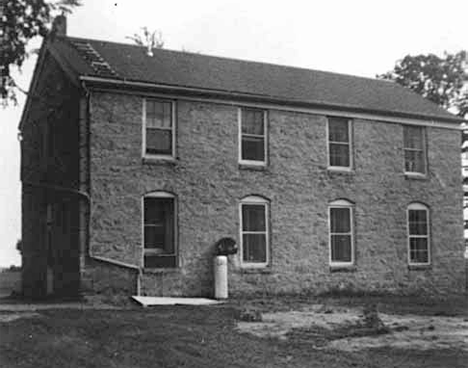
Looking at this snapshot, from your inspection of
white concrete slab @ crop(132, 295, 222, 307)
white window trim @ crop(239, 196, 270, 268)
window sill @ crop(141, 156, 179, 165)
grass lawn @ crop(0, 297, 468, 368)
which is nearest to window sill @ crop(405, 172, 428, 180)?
white window trim @ crop(239, 196, 270, 268)

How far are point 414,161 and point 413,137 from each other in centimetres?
80

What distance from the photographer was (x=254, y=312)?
15.2 m

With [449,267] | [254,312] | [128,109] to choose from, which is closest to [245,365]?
[254,312]

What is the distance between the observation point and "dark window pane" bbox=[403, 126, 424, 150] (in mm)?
23750

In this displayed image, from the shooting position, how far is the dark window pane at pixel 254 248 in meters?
20.2

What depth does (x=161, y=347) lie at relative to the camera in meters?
10.2

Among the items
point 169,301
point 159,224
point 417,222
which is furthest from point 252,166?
point 417,222

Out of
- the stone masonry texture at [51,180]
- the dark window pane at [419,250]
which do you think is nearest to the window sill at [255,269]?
the stone masonry texture at [51,180]

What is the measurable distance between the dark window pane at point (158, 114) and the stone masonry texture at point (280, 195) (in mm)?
297

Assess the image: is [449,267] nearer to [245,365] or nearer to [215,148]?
[215,148]

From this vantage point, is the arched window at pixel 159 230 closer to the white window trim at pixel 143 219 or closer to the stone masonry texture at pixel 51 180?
the white window trim at pixel 143 219

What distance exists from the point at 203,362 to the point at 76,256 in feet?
31.3

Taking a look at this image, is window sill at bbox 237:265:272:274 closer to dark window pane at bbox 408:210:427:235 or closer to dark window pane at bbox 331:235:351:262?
dark window pane at bbox 331:235:351:262

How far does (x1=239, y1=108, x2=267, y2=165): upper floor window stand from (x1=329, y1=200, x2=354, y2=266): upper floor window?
2861 mm
